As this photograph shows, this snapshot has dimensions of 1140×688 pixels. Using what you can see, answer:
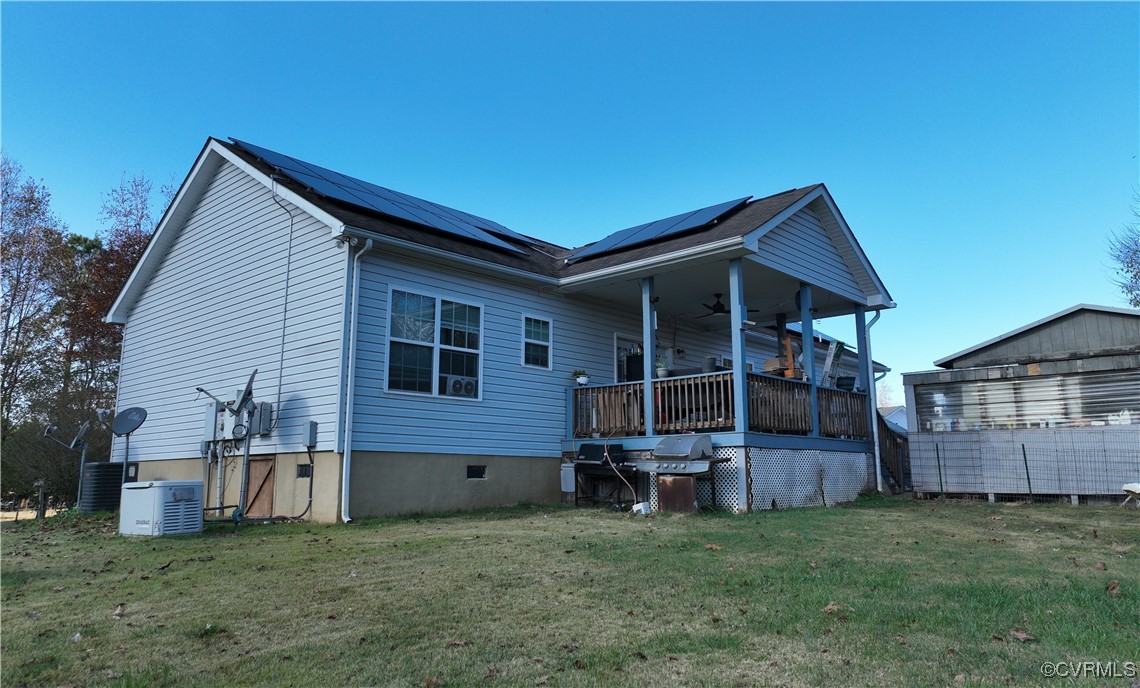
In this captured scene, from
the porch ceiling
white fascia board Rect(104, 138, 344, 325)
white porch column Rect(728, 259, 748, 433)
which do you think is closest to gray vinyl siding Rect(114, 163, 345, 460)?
white fascia board Rect(104, 138, 344, 325)

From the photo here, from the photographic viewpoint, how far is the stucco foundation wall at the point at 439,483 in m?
10.5

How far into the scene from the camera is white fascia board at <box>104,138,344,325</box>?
12391mm

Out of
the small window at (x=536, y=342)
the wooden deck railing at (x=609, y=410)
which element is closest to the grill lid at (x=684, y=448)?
the wooden deck railing at (x=609, y=410)

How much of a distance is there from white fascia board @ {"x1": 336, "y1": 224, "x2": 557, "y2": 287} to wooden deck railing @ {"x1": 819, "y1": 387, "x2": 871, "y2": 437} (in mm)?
5306

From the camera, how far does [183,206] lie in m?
14.7

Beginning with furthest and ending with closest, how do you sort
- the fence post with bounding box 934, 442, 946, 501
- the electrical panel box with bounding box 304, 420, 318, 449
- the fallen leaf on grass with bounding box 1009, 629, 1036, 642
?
the fence post with bounding box 934, 442, 946, 501
the electrical panel box with bounding box 304, 420, 318, 449
the fallen leaf on grass with bounding box 1009, 629, 1036, 642

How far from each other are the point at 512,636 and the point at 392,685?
0.90 meters

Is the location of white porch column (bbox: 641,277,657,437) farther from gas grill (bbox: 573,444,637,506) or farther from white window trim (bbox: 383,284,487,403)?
white window trim (bbox: 383,284,487,403)

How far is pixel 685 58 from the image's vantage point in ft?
62.1

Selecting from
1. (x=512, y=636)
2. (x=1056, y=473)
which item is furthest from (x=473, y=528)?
(x=1056, y=473)

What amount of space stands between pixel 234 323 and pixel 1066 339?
635 inches

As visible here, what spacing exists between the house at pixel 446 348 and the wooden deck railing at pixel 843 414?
5 centimetres

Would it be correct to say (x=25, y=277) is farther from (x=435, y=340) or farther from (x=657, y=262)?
(x=657, y=262)

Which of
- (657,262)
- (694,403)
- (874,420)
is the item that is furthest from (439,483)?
(874,420)
